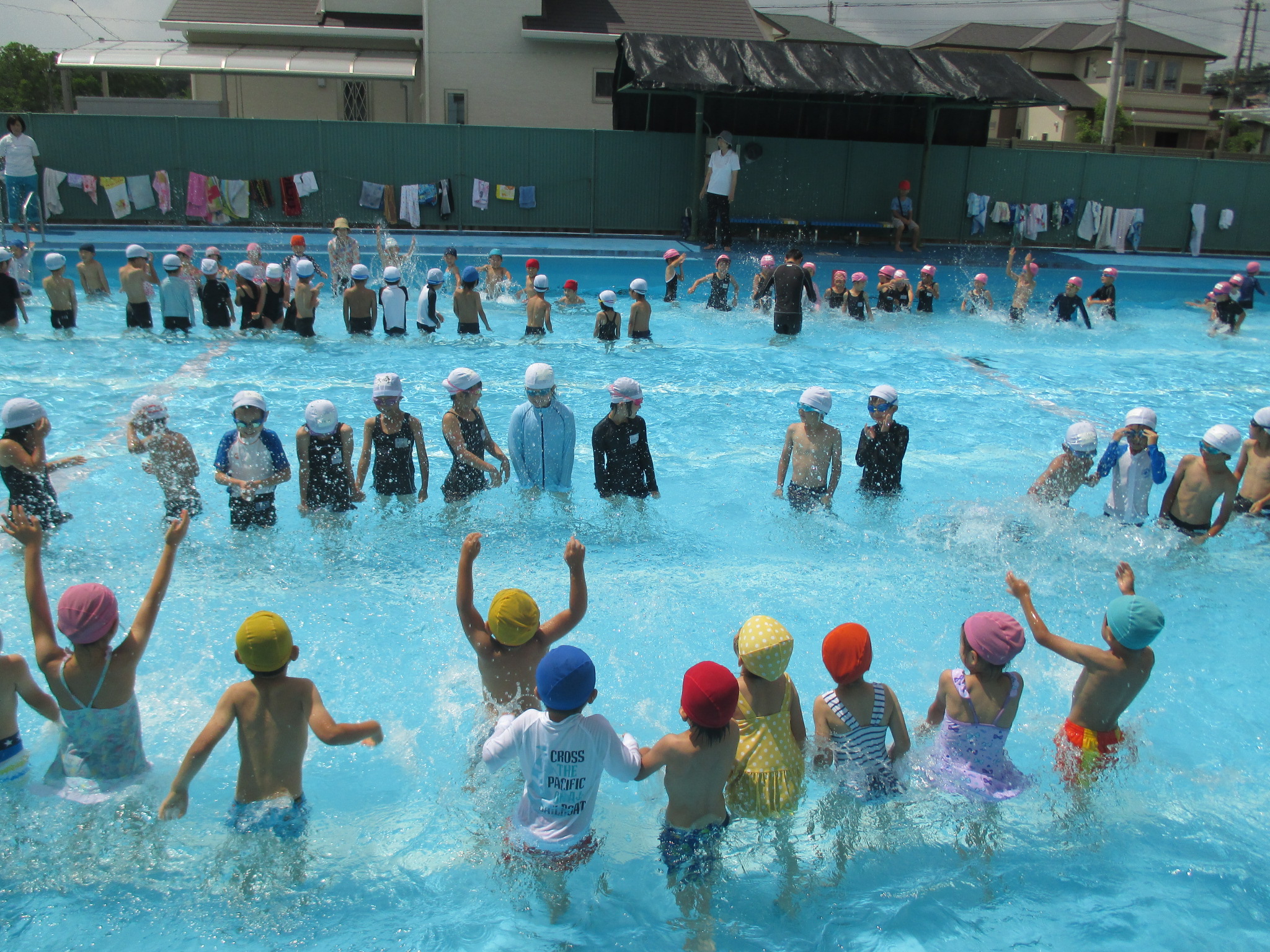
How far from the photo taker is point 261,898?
12.5ft

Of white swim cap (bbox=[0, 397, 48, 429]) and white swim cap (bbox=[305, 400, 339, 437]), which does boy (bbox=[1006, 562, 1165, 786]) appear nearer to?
white swim cap (bbox=[305, 400, 339, 437])

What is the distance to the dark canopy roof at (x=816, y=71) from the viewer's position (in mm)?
19844

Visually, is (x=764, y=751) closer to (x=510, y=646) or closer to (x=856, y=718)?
(x=856, y=718)

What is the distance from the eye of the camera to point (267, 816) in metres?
3.70

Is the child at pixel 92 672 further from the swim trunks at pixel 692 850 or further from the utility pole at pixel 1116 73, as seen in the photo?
the utility pole at pixel 1116 73

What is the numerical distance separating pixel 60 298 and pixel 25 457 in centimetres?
783

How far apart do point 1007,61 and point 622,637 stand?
2164 cm

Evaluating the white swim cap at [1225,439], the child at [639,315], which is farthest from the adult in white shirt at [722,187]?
the white swim cap at [1225,439]

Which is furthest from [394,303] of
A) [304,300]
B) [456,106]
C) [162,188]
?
[456,106]

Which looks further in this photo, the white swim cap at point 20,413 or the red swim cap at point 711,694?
the white swim cap at point 20,413

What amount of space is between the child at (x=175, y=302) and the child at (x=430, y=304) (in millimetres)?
3153

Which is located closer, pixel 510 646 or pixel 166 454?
pixel 510 646

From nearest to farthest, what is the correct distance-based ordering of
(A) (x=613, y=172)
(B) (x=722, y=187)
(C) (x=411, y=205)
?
1. (B) (x=722, y=187)
2. (C) (x=411, y=205)
3. (A) (x=613, y=172)

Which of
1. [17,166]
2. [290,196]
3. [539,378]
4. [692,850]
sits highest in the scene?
[17,166]
